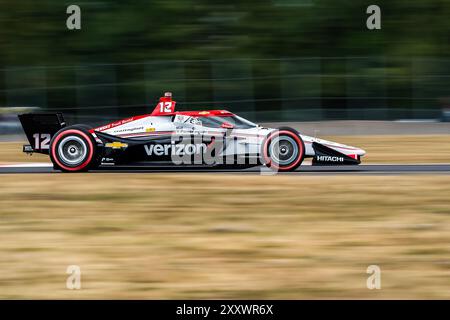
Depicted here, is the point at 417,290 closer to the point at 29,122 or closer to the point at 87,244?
the point at 87,244

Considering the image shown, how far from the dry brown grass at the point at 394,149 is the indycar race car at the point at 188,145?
9.46ft

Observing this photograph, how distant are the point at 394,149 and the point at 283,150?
5.48 meters

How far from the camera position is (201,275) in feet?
25.4

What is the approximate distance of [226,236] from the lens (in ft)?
30.2

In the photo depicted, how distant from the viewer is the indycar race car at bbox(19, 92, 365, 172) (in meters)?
13.3

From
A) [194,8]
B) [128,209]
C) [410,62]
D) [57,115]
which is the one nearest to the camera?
[128,209]

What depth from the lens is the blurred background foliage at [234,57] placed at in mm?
24188

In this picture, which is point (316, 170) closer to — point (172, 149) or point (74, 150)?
point (172, 149)

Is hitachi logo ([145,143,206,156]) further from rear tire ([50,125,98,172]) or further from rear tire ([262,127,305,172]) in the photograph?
rear tire ([262,127,305,172])

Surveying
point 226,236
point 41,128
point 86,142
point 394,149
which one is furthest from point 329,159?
point 394,149

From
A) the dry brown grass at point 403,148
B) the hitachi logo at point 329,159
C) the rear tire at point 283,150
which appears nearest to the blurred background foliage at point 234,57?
the dry brown grass at point 403,148

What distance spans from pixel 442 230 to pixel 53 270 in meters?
4.13

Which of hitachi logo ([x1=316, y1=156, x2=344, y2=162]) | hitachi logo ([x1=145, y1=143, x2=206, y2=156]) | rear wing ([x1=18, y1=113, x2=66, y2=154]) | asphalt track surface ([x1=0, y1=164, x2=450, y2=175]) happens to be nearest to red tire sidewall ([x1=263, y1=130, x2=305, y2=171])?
asphalt track surface ([x1=0, y1=164, x2=450, y2=175])

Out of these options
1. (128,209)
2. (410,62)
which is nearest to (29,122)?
(128,209)
